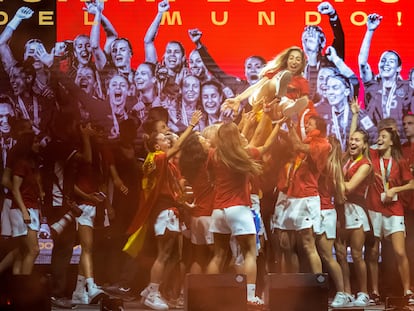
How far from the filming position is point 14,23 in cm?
623

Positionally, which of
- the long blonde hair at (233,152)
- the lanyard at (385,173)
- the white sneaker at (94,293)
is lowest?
the white sneaker at (94,293)

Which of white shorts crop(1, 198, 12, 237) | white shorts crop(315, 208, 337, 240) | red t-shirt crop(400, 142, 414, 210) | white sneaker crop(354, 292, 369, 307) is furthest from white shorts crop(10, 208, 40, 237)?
red t-shirt crop(400, 142, 414, 210)

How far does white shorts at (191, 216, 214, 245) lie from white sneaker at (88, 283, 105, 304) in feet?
2.53

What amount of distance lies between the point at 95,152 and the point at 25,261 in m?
0.95

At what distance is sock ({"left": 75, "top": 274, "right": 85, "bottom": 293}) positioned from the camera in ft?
20.1

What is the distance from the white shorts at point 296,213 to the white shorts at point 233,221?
0.62ft

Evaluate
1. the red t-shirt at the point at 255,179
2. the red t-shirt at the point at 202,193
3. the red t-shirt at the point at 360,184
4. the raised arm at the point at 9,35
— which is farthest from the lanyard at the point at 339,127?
the raised arm at the point at 9,35

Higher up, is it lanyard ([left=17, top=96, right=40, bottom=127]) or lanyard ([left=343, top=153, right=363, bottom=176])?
lanyard ([left=17, top=96, right=40, bottom=127])

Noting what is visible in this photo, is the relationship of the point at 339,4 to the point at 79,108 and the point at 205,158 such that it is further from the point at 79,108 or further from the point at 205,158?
the point at 79,108

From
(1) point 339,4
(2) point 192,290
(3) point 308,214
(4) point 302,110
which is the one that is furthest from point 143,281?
(1) point 339,4

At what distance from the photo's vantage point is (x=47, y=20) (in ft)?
20.3

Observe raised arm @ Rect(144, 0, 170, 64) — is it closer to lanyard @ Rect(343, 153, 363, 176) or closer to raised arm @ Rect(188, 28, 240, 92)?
raised arm @ Rect(188, 28, 240, 92)

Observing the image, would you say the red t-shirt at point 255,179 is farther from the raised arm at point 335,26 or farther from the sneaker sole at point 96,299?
the sneaker sole at point 96,299

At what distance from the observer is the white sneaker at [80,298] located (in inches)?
241
